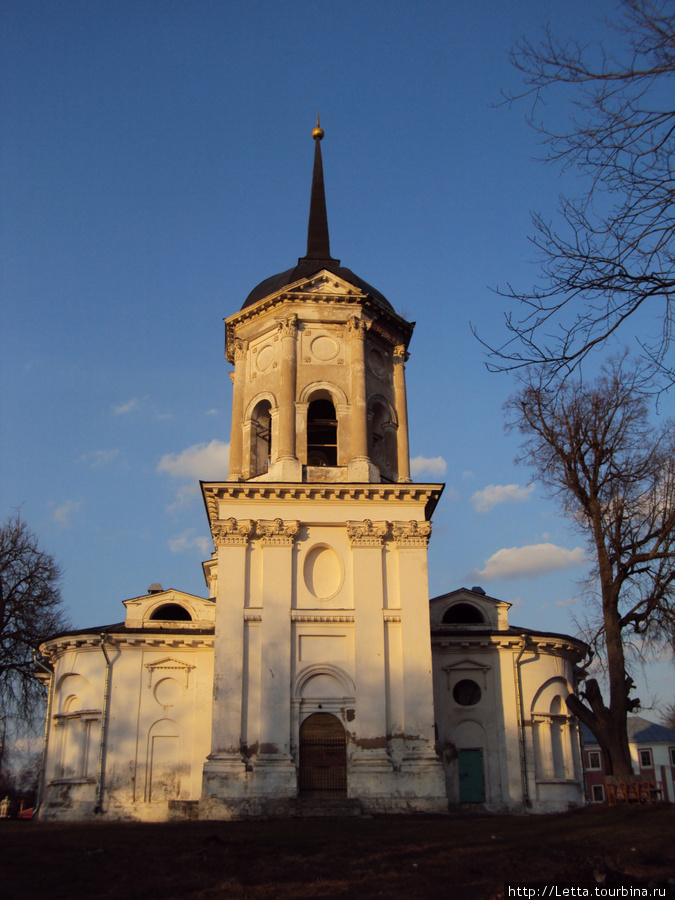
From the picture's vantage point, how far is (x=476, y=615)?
2684 cm

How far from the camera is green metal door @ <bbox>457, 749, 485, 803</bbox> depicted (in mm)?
24375

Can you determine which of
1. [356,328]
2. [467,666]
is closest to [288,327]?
[356,328]

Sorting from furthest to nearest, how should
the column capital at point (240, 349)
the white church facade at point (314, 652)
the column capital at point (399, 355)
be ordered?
1. the column capital at point (399, 355)
2. the column capital at point (240, 349)
3. the white church facade at point (314, 652)

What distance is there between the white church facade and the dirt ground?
3.38m

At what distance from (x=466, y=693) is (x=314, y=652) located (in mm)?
5972

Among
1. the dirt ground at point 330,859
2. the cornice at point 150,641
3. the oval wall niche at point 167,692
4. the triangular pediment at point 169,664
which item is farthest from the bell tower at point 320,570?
the oval wall niche at point 167,692

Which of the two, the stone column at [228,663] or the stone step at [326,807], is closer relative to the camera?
the stone step at [326,807]

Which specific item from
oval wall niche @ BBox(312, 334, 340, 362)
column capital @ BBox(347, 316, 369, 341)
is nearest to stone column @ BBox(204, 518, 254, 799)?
oval wall niche @ BBox(312, 334, 340, 362)

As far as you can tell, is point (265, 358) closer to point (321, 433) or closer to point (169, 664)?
→ point (321, 433)

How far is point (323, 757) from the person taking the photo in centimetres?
2133

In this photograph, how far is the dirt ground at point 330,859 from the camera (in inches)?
419

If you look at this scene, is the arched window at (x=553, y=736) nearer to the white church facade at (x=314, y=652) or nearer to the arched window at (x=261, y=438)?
the white church facade at (x=314, y=652)

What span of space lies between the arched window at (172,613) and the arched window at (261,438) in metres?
4.83

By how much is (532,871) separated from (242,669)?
A: 1121 centimetres
